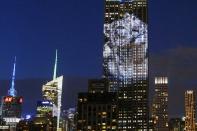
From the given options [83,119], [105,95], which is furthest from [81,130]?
[105,95]

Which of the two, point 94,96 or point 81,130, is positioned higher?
point 94,96

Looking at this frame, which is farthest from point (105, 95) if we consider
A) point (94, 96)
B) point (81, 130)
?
point (81, 130)

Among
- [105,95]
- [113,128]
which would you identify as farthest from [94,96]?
[113,128]

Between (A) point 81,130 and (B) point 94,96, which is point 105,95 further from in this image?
(A) point 81,130

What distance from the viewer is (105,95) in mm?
187250

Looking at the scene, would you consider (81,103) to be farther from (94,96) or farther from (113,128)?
(113,128)

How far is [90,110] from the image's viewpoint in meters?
182

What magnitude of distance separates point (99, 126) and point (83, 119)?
7.33m

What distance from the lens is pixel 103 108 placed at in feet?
595

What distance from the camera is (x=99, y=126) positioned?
178m

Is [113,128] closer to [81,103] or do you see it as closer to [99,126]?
[99,126]

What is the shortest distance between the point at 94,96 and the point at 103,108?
7.42 meters

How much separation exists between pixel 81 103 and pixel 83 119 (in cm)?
758

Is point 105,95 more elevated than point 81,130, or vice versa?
point 105,95
